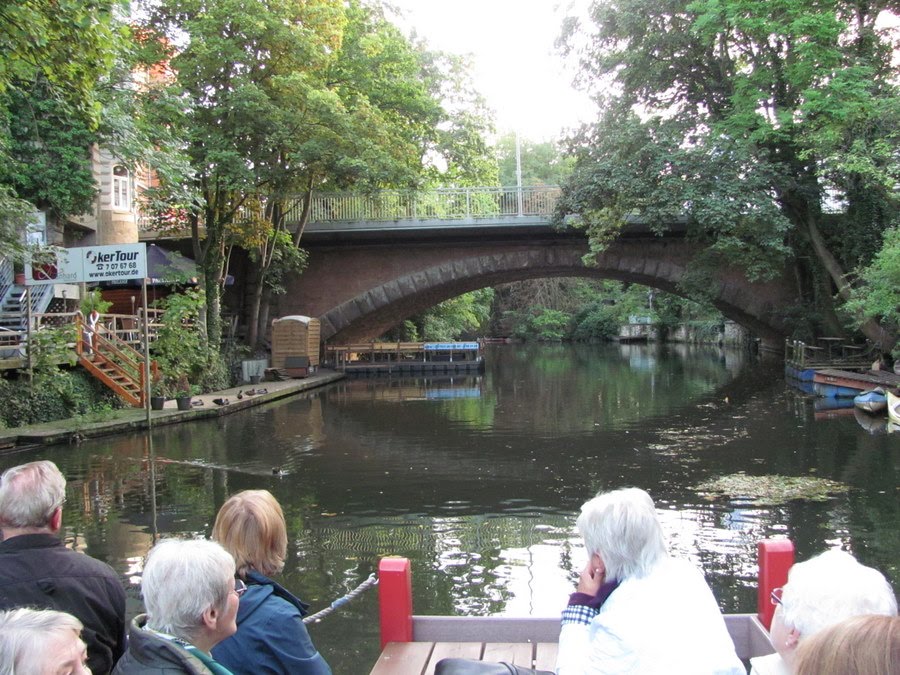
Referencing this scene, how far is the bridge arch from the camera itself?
26.5 metres

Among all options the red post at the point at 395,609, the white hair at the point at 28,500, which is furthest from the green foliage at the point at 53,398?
the white hair at the point at 28,500

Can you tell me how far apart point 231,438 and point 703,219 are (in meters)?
13.2

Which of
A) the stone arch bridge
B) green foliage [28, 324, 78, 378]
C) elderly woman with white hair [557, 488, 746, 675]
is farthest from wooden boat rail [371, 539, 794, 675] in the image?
the stone arch bridge

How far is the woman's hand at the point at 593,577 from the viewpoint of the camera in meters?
2.67

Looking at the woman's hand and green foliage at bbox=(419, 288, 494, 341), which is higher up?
green foliage at bbox=(419, 288, 494, 341)

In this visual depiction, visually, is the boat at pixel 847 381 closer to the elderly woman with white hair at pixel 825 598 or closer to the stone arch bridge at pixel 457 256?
the stone arch bridge at pixel 457 256

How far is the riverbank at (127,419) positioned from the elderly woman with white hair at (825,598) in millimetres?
12242

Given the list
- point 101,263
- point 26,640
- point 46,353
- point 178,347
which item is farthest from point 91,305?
point 26,640

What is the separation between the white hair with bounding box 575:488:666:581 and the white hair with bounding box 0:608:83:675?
145 centimetres

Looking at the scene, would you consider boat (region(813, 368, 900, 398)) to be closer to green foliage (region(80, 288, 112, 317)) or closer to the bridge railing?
the bridge railing

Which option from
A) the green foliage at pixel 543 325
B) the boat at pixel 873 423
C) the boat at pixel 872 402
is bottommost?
the boat at pixel 873 423

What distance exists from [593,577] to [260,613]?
1054 millimetres

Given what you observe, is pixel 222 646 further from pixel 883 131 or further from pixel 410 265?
pixel 410 265

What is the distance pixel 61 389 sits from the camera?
14812mm
